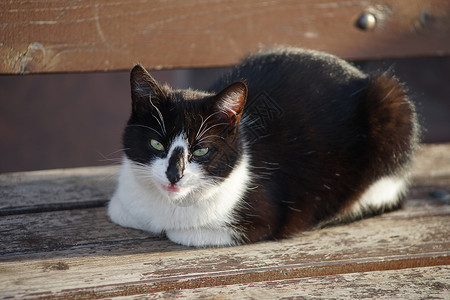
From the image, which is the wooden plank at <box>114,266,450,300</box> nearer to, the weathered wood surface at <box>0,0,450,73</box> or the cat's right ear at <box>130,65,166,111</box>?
the cat's right ear at <box>130,65,166,111</box>

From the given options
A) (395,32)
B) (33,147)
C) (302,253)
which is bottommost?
(33,147)

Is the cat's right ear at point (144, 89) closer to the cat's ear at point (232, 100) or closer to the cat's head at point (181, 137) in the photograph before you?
the cat's head at point (181, 137)

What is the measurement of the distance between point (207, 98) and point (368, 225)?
2.53 ft

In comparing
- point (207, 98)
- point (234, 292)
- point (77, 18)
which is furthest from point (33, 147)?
point (234, 292)

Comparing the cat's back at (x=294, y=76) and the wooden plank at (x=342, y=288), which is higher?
the cat's back at (x=294, y=76)

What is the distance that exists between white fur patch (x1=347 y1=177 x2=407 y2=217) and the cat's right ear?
0.85 m

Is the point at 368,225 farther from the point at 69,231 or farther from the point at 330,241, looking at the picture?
the point at 69,231

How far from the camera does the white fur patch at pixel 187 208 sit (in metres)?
1.77

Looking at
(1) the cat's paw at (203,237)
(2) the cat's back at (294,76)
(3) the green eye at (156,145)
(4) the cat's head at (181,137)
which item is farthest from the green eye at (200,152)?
(2) the cat's back at (294,76)

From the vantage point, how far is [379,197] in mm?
2113

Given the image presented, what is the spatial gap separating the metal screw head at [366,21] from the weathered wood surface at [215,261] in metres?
0.87

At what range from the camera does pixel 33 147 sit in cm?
393

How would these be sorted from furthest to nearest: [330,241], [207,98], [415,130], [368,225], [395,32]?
[395,32] → [415,130] → [368,225] → [330,241] → [207,98]

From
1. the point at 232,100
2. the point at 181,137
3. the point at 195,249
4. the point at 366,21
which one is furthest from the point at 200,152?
the point at 366,21
